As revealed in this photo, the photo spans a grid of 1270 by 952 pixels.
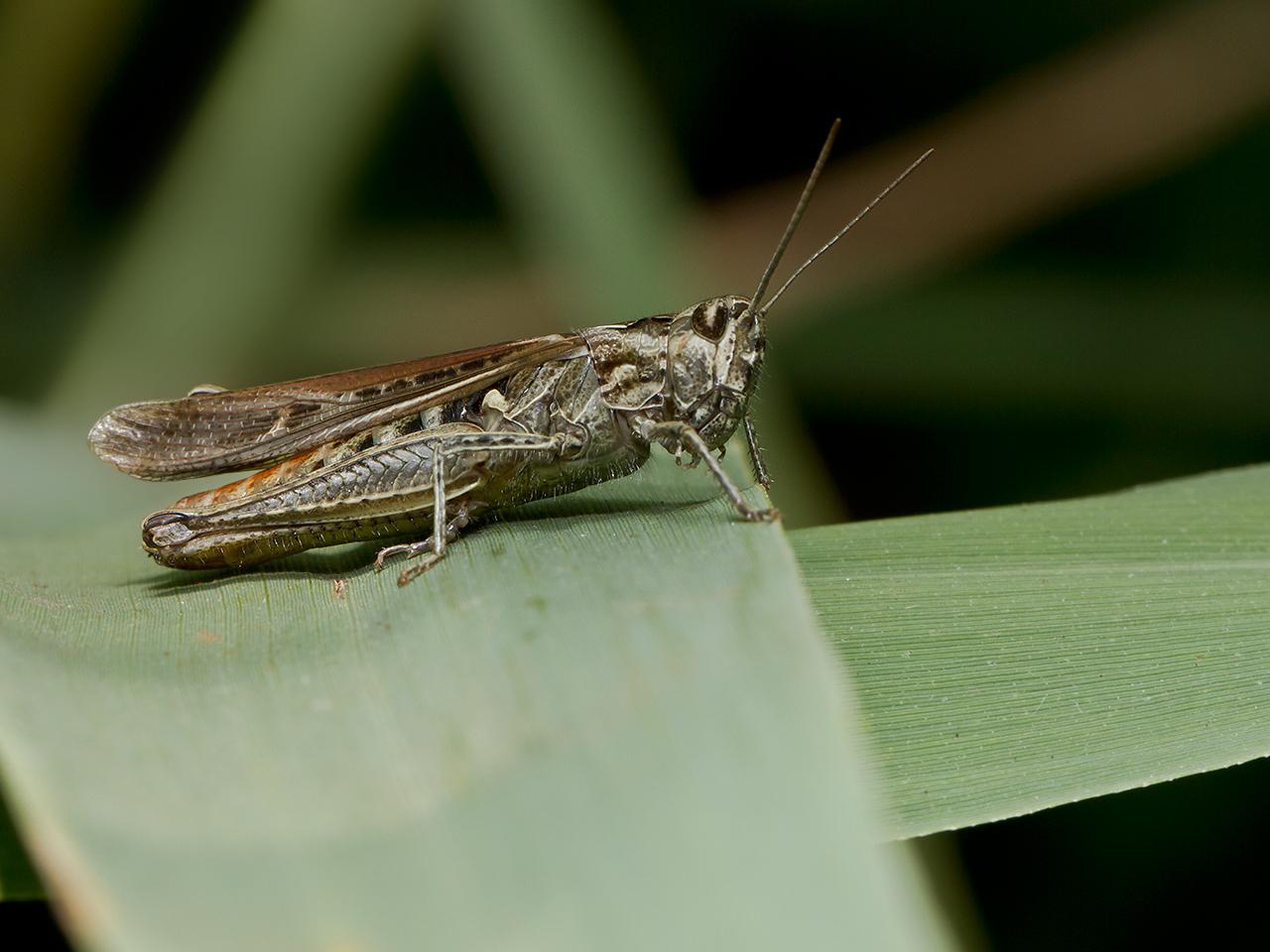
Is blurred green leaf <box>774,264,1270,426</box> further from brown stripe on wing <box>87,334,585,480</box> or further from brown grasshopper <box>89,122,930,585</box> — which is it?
brown stripe on wing <box>87,334,585,480</box>

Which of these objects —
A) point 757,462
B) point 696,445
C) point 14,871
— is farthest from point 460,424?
point 14,871

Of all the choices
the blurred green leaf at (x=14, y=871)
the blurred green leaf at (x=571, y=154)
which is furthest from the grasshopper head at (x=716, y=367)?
the blurred green leaf at (x=14, y=871)

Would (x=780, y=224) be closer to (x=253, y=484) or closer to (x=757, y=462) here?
(x=757, y=462)

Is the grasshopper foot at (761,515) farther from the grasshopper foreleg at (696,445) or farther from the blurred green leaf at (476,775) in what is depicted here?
the blurred green leaf at (476,775)

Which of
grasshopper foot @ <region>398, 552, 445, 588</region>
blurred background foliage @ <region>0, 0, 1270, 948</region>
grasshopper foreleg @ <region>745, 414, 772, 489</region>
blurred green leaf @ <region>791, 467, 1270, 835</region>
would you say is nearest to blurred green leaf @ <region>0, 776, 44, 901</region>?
grasshopper foot @ <region>398, 552, 445, 588</region>

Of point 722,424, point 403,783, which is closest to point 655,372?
point 722,424

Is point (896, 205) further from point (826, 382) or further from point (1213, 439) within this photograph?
point (1213, 439)

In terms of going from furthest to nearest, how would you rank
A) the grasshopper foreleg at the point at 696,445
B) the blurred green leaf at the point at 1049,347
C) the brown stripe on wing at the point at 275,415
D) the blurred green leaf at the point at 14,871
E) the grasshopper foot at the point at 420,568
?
the blurred green leaf at the point at 1049,347 < the brown stripe on wing at the point at 275,415 < the grasshopper foreleg at the point at 696,445 < the grasshopper foot at the point at 420,568 < the blurred green leaf at the point at 14,871
